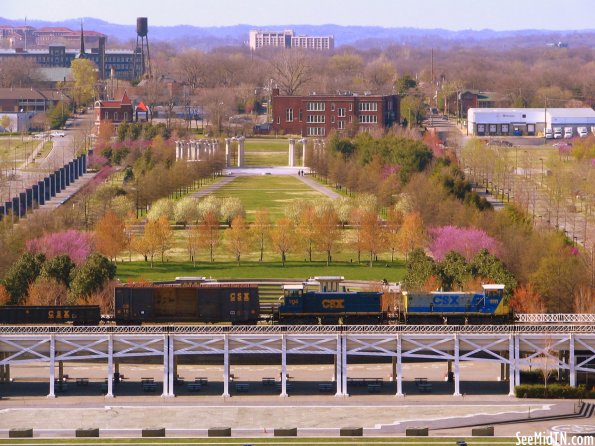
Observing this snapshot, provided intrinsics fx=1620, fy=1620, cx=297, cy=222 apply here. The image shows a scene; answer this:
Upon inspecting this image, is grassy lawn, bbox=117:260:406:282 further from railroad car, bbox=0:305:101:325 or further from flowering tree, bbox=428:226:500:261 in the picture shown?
railroad car, bbox=0:305:101:325

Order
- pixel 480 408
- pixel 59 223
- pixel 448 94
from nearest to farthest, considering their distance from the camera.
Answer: pixel 480 408 → pixel 59 223 → pixel 448 94

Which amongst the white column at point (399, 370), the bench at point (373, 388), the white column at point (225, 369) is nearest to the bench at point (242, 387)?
the white column at point (225, 369)

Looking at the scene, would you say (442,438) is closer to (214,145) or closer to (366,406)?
(366,406)

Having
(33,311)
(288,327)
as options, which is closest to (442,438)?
(288,327)

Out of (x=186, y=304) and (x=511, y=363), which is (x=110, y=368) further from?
(x=511, y=363)

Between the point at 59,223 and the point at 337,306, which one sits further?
the point at 59,223

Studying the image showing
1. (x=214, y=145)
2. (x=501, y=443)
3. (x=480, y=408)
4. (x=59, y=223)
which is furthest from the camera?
(x=214, y=145)
